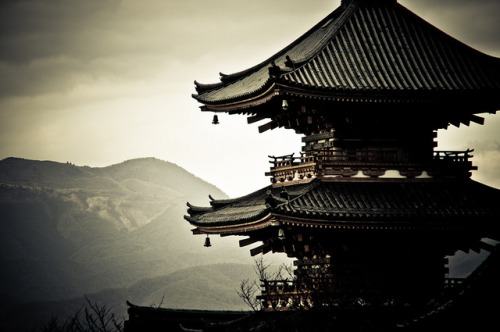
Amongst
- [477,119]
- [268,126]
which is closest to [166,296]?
[268,126]

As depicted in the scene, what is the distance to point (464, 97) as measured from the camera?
22375 millimetres

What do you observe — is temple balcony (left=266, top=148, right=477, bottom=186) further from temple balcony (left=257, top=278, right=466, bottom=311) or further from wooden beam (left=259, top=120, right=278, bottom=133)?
temple balcony (left=257, top=278, right=466, bottom=311)

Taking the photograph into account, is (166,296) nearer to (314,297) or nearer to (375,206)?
(375,206)

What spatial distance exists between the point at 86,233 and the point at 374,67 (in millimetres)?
82574

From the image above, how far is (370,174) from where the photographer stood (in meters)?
22.6

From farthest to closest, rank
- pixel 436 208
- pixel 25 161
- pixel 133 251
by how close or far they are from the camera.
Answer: pixel 25 161 → pixel 133 251 → pixel 436 208

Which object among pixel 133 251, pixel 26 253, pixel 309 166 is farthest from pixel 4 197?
pixel 309 166

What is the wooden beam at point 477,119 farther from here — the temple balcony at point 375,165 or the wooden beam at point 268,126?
the wooden beam at point 268,126

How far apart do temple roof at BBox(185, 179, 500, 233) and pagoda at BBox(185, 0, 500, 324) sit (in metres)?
0.04

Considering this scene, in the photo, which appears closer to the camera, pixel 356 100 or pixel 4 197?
pixel 356 100

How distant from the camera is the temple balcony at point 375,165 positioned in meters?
22.5

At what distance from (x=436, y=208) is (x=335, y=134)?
4162 mm

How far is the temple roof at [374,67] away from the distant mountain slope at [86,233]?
7005 cm

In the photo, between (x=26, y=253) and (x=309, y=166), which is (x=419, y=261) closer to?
(x=309, y=166)
